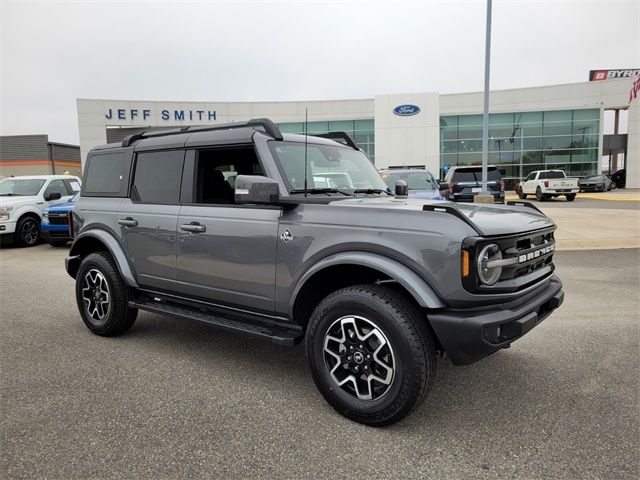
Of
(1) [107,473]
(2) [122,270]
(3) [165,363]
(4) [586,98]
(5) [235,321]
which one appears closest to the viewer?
(1) [107,473]

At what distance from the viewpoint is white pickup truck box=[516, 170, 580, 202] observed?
26375 millimetres

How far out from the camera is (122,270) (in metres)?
4.55

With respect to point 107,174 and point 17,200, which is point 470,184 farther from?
point 17,200

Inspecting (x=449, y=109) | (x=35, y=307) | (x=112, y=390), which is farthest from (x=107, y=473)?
(x=449, y=109)

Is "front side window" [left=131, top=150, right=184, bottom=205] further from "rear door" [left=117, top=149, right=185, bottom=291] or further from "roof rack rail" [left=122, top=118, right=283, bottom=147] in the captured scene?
"roof rack rail" [left=122, top=118, right=283, bottom=147]

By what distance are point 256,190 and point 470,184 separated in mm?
13920

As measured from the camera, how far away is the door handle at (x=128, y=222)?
4449 millimetres

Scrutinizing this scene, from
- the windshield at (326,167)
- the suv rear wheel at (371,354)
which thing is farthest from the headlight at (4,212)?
the suv rear wheel at (371,354)

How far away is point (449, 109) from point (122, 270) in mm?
38324

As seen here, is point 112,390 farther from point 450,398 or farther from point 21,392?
point 450,398

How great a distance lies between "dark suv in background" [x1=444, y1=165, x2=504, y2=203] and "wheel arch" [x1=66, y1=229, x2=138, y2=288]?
1224 cm

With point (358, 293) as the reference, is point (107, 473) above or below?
below

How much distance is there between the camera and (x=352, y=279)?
11.3 feet

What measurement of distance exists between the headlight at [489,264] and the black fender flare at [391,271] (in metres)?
0.30
